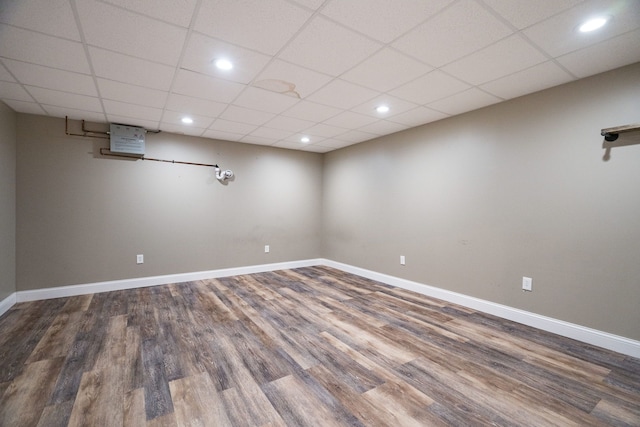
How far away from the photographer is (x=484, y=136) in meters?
3.23

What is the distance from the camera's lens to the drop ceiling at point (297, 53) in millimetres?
1639

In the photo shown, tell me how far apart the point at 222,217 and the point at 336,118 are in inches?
106

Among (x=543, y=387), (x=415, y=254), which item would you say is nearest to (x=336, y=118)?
(x=415, y=254)

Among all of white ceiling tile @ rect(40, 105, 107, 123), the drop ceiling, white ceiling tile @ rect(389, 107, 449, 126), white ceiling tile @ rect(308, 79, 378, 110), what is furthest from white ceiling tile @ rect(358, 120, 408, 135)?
white ceiling tile @ rect(40, 105, 107, 123)

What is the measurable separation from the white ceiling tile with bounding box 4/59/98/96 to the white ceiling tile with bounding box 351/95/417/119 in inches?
109

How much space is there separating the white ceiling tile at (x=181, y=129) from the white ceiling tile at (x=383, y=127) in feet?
8.39

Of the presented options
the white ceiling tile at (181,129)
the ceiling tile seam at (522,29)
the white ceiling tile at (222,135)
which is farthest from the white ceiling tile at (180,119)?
the ceiling tile seam at (522,29)

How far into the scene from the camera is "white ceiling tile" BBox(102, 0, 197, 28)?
1569mm

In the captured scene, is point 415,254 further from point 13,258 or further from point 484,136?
point 13,258

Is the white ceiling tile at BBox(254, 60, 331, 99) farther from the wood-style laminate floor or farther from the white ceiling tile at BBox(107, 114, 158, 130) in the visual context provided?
the wood-style laminate floor

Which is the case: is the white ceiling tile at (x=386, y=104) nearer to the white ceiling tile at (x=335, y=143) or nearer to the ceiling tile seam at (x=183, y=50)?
the white ceiling tile at (x=335, y=143)

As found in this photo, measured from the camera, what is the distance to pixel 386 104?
3123mm

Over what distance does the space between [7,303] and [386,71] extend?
4.92 meters

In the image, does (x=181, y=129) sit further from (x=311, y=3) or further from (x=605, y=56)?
(x=605, y=56)
